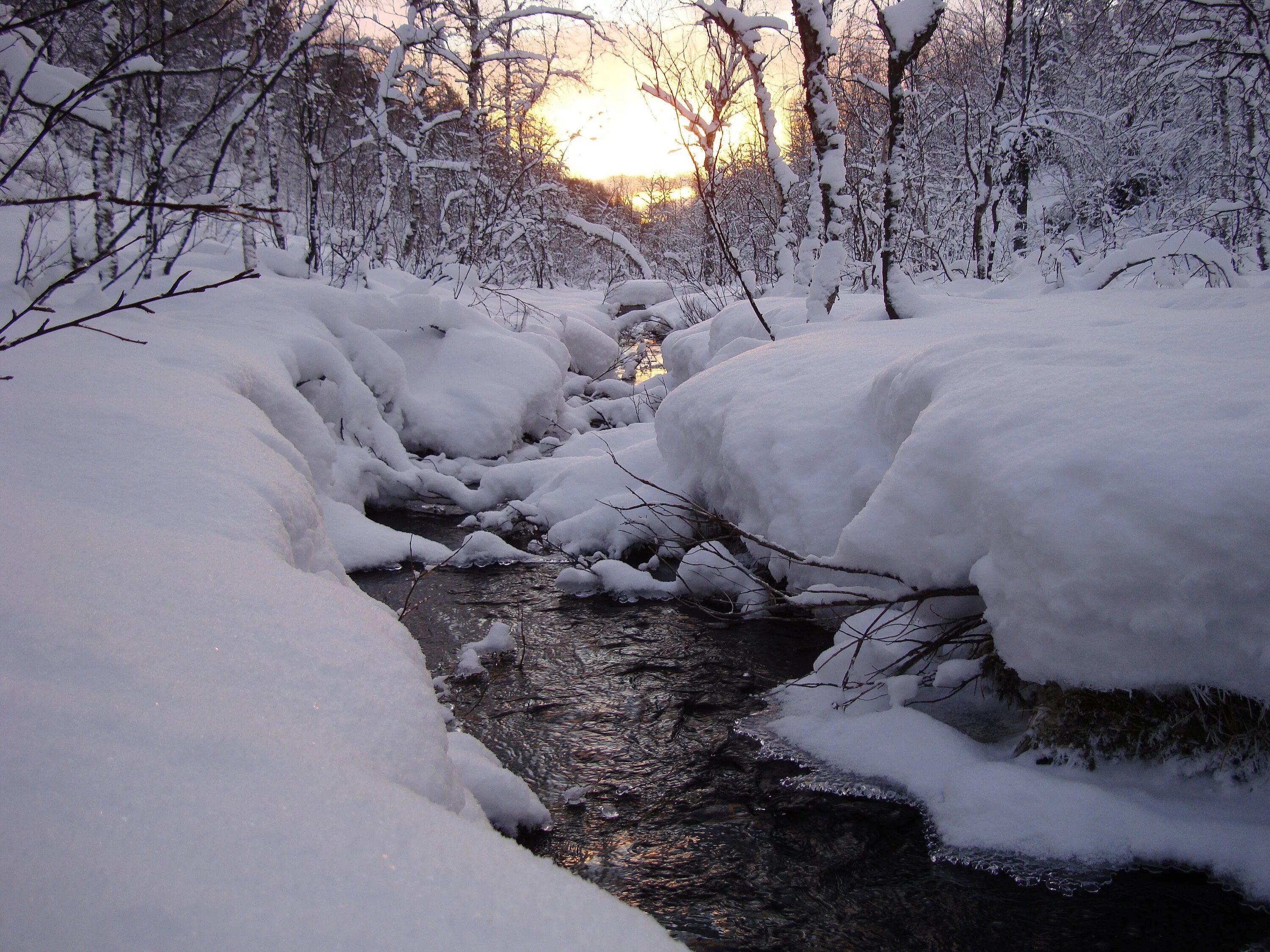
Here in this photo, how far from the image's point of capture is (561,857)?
2088 mm

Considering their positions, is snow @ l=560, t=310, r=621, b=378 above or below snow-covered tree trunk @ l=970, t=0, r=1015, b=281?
below

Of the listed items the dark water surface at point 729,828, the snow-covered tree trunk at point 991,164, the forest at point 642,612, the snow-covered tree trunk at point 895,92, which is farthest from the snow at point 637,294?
the dark water surface at point 729,828

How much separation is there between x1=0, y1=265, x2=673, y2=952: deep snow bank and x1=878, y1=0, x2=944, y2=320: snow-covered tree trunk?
4.44 metres

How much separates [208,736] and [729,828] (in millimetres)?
1604

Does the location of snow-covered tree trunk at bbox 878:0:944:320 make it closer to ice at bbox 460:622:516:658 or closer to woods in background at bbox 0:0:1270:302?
woods in background at bbox 0:0:1270:302

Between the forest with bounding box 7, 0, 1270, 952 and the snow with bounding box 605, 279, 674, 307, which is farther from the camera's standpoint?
the snow with bounding box 605, 279, 674, 307

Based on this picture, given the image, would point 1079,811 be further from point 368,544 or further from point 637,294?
point 637,294

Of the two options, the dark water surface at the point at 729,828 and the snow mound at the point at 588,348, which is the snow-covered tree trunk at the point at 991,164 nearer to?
the snow mound at the point at 588,348

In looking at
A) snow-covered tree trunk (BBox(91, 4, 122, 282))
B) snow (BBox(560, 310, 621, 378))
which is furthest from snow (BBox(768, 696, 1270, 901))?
snow (BBox(560, 310, 621, 378))

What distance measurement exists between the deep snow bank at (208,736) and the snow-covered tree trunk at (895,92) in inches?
175

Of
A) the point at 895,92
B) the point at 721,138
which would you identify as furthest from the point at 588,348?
the point at 895,92

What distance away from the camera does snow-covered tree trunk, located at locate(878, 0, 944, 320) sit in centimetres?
505

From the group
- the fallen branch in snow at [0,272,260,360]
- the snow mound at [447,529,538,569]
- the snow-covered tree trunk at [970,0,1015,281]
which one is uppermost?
the snow-covered tree trunk at [970,0,1015,281]

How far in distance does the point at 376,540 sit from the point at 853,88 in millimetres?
12452
